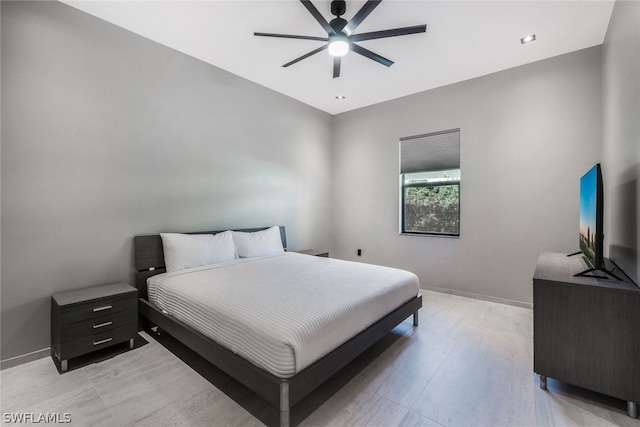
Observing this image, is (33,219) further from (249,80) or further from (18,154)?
(249,80)

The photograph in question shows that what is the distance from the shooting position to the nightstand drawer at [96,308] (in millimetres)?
2092

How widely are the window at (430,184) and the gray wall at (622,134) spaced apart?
1510mm

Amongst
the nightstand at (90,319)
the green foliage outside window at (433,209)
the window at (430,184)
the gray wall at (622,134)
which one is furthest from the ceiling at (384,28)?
the nightstand at (90,319)

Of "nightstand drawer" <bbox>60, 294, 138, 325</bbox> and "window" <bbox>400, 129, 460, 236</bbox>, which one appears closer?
"nightstand drawer" <bbox>60, 294, 138, 325</bbox>

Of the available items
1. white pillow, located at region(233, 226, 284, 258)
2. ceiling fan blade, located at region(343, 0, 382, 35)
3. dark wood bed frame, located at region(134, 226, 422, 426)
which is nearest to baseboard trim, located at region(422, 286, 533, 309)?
dark wood bed frame, located at region(134, 226, 422, 426)

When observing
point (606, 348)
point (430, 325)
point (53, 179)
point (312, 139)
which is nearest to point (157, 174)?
point (53, 179)

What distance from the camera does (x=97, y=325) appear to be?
87.6 inches

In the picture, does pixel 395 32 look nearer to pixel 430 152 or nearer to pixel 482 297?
pixel 430 152

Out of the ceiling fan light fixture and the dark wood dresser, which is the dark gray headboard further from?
the dark wood dresser

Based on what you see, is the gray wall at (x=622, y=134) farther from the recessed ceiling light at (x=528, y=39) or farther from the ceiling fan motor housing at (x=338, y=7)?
the ceiling fan motor housing at (x=338, y=7)

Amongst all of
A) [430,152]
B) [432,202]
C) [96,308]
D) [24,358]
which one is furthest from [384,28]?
[24,358]

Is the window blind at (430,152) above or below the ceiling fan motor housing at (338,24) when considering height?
below

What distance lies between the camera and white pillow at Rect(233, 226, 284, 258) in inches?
137

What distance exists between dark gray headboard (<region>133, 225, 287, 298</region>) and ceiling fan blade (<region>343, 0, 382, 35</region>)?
2.72 meters
